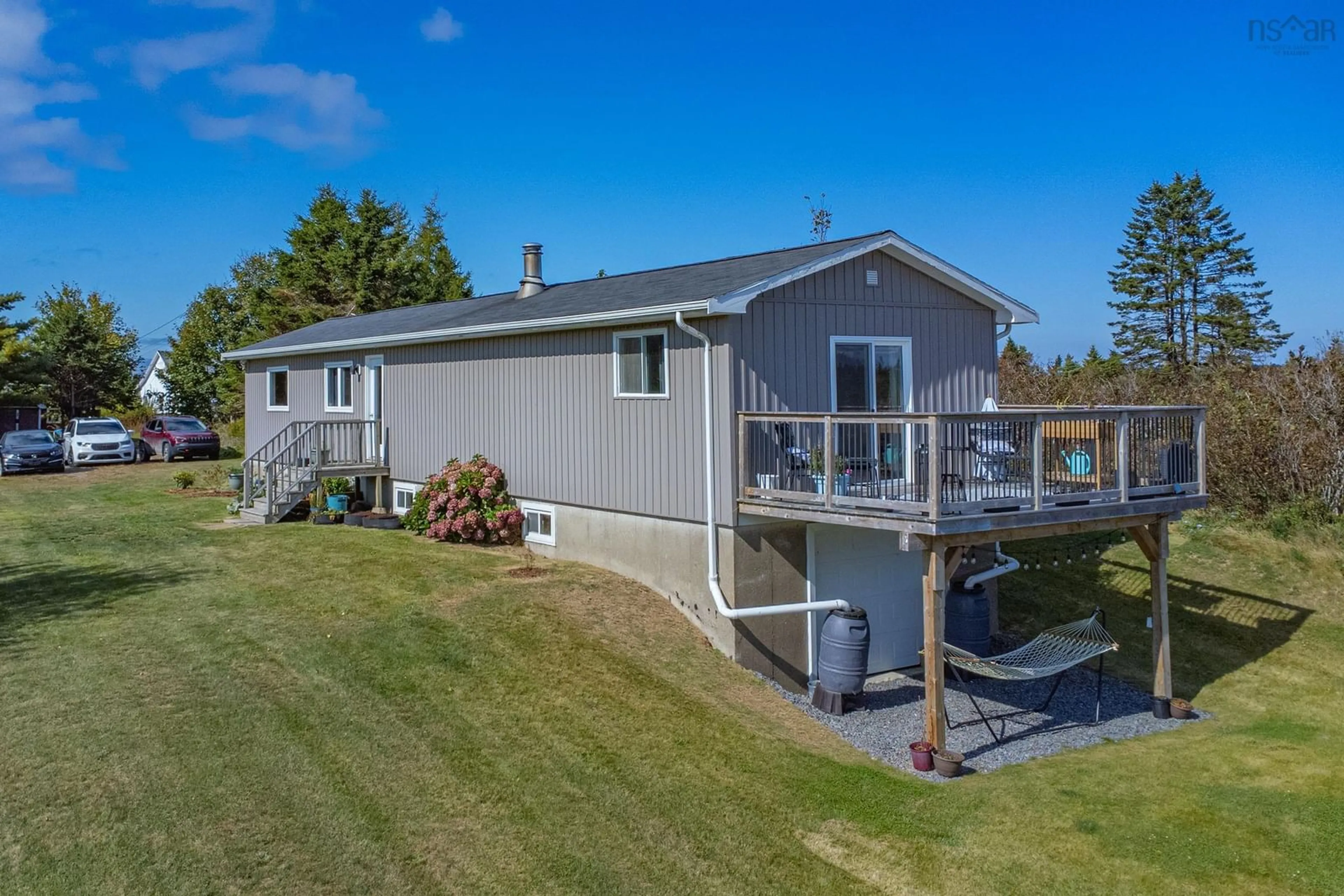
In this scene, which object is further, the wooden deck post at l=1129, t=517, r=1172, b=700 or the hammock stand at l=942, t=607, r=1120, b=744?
the wooden deck post at l=1129, t=517, r=1172, b=700

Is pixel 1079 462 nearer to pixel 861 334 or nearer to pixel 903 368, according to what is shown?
pixel 903 368

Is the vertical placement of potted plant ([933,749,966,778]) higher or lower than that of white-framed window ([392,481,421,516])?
lower

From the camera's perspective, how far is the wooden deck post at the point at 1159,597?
11.3 meters

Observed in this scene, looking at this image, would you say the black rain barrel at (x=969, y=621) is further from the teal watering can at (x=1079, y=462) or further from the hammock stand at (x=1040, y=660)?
the teal watering can at (x=1079, y=462)

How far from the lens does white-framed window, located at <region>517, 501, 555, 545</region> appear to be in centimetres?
1424

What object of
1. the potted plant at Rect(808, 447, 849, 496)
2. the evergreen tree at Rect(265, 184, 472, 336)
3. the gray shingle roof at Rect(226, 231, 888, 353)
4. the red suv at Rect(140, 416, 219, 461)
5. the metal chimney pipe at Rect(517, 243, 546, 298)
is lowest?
the potted plant at Rect(808, 447, 849, 496)

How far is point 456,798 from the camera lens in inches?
277

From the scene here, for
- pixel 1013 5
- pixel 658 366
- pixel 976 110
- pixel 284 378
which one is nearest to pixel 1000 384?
pixel 976 110

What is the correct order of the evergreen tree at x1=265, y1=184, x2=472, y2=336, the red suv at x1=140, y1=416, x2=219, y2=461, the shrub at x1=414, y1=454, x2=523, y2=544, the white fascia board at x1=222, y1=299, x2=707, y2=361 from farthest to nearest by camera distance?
the evergreen tree at x1=265, y1=184, x2=472, y2=336 → the red suv at x1=140, y1=416, x2=219, y2=461 → the shrub at x1=414, y1=454, x2=523, y2=544 → the white fascia board at x1=222, y1=299, x2=707, y2=361

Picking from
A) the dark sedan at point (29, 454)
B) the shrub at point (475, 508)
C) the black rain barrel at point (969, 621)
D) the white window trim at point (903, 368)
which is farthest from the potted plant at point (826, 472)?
the dark sedan at point (29, 454)

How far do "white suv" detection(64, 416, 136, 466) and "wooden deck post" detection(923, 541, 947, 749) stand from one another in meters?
26.5

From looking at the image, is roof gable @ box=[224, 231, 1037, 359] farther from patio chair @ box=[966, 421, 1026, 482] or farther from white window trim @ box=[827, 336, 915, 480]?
patio chair @ box=[966, 421, 1026, 482]

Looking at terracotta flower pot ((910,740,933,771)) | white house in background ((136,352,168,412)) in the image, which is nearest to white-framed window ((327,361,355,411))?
terracotta flower pot ((910,740,933,771))

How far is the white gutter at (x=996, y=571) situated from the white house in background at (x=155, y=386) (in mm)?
41418
